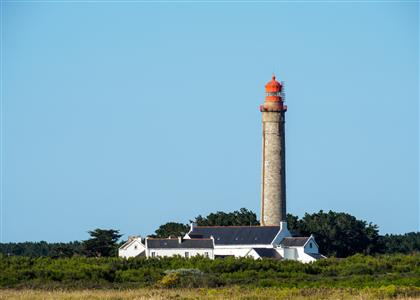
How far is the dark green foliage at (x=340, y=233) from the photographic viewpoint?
A: 72938 mm

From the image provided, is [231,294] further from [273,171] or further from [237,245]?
[273,171]

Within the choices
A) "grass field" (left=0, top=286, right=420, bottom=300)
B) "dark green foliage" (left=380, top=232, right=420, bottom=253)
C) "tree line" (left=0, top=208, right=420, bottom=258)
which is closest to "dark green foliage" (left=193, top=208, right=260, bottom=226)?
"tree line" (left=0, top=208, right=420, bottom=258)

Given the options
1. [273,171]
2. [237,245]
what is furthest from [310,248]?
[273,171]

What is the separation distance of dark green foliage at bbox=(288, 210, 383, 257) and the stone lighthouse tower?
420 cm

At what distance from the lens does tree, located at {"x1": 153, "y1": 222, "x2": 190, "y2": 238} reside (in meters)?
74.4

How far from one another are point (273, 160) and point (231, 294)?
33511mm

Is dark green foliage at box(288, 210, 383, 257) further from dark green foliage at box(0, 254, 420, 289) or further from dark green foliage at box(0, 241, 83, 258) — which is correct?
dark green foliage at box(0, 241, 83, 258)

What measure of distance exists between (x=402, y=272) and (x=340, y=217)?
23774 mm

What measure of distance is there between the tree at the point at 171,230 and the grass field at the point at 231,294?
3492cm

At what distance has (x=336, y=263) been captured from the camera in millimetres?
57031

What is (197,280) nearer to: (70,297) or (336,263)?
(70,297)

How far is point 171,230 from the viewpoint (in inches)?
2977

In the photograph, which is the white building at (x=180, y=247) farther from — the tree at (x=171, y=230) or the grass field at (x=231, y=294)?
the grass field at (x=231, y=294)

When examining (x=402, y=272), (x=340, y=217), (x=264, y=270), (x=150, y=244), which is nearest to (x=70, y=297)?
(x=264, y=270)
